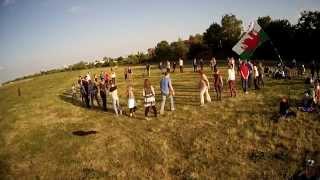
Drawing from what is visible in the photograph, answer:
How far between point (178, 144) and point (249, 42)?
45.5 ft

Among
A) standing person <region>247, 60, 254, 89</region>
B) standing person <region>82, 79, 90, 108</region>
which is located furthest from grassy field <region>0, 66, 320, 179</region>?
standing person <region>82, 79, 90, 108</region>

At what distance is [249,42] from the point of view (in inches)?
1167

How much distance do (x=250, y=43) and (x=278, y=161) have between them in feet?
49.3

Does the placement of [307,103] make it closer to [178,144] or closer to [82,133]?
[178,144]

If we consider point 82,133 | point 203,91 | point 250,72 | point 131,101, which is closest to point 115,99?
point 131,101

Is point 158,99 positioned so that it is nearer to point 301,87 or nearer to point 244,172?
point 301,87

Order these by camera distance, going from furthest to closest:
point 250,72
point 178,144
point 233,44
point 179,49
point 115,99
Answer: point 179,49, point 233,44, point 250,72, point 115,99, point 178,144

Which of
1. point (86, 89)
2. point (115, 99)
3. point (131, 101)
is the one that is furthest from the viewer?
point (86, 89)

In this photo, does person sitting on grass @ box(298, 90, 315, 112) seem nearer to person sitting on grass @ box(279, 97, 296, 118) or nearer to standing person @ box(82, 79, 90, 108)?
person sitting on grass @ box(279, 97, 296, 118)

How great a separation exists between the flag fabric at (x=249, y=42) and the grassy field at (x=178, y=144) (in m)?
→ 4.19

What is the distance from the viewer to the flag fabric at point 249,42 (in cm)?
2930

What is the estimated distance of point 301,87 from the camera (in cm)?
2709

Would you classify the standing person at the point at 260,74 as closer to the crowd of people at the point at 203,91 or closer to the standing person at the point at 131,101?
the crowd of people at the point at 203,91

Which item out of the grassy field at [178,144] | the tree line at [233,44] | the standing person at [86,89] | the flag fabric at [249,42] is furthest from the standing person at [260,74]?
the tree line at [233,44]
